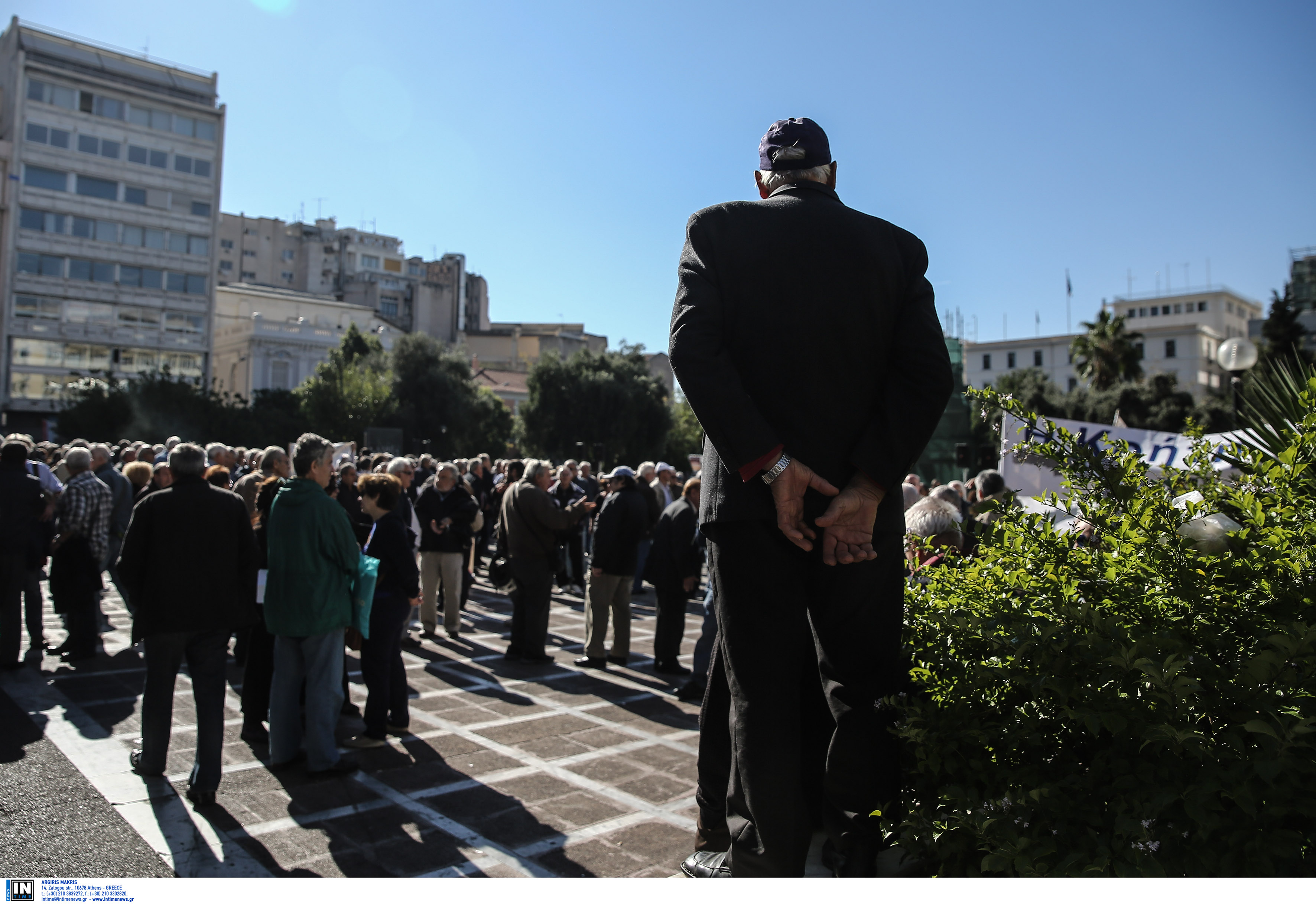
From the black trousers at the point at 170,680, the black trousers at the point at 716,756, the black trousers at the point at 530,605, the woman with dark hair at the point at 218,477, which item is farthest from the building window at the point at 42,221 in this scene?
the black trousers at the point at 716,756

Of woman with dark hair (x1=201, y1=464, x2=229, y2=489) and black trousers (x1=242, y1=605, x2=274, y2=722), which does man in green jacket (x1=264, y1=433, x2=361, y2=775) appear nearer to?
black trousers (x1=242, y1=605, x2=274, y2=722)

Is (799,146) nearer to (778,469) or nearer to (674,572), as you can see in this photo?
(778,469)

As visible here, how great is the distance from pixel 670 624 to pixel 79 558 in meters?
5.57

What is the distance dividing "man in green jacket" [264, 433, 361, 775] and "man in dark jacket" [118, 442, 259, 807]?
0.80 feet

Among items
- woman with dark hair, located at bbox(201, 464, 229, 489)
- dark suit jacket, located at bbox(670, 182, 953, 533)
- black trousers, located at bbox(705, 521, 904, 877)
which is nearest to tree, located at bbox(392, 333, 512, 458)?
woman with dark hair, located at bbox(201, 464, 229, 489)

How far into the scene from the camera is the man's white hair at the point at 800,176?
233 centimetres

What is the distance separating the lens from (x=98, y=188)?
193 feet

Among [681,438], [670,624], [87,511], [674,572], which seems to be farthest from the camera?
[681,438]

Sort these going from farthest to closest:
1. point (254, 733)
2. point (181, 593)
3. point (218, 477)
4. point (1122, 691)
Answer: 1. point (218, 477)
2. point (254, 733)
3. point (181, 593)
4. point (1122, 691)

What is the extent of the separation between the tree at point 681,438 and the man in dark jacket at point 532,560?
43355mm

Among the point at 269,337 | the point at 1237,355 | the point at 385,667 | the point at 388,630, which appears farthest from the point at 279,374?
the point at 385,667

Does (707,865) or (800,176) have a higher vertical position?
(800,176)

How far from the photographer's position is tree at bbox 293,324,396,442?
4741cm

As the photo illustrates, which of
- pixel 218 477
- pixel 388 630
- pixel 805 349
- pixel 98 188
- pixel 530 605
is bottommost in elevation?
pixel 530 605
